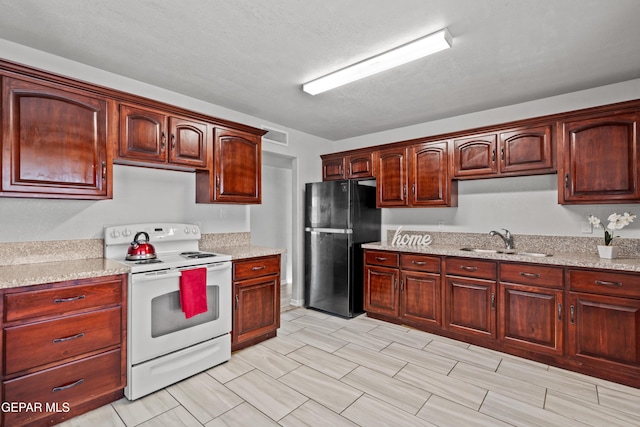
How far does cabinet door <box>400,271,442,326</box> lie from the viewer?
132 inches

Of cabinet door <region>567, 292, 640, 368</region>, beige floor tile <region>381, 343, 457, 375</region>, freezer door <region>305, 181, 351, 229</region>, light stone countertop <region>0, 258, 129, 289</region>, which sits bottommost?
beige floor tile <region>381, 343, 457, 375</region>

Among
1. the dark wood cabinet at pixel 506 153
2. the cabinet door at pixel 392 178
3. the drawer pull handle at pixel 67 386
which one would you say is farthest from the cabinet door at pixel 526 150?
the drawer pull handle at pixel 67 386

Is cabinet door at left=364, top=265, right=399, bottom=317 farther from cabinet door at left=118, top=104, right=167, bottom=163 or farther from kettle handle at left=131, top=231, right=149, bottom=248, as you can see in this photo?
cabinet door at left=118, top=104, right=167, bottom=163

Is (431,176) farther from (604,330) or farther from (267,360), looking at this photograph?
(267,360)

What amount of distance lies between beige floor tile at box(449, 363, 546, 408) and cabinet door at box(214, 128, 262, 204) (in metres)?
2.56

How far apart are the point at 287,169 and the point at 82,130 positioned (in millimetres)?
3789

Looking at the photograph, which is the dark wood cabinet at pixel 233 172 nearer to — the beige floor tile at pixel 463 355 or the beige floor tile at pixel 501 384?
the beige floor tile at pixel 463 355

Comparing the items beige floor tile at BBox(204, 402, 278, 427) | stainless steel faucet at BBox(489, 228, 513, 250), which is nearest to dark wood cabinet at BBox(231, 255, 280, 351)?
beige floor tile at BBox(204, 402, 278, 427)

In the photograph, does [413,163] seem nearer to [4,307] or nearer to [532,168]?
[532,168]

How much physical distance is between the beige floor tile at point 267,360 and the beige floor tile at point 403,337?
1.09 meters

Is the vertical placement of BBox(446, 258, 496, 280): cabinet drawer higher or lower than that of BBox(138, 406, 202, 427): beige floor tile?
higher

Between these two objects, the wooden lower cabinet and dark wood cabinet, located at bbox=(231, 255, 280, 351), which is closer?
the wooden lower cabinet

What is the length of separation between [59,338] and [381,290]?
302cm

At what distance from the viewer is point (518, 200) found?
11.1ft
